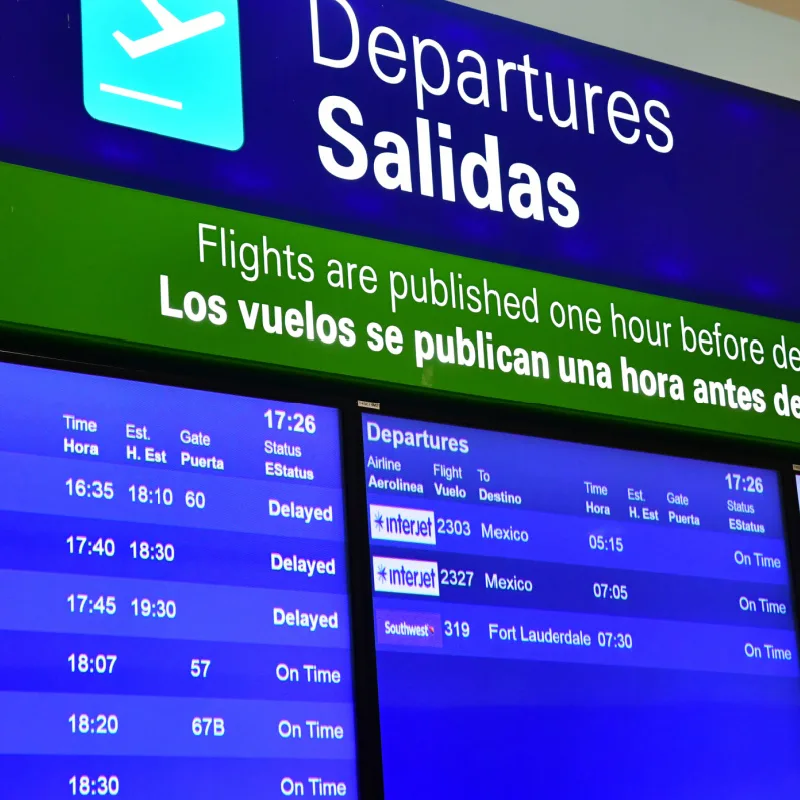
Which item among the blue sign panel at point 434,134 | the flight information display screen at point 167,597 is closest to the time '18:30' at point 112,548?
the flight information display screen at point 167,597

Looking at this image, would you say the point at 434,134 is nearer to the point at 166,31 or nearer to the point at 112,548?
the point at 166,31

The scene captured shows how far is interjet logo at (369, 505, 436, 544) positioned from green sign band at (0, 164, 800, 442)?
26 centimetres

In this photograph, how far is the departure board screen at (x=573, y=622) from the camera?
2.95 metres

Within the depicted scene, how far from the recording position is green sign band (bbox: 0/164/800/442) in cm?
286

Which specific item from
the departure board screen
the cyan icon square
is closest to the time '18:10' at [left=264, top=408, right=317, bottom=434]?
the departure board screen

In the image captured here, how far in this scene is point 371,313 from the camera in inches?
124

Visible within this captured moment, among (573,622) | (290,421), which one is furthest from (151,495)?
(573,622)

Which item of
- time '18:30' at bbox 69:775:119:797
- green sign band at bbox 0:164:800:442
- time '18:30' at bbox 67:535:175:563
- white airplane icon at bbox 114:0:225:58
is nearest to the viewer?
time '18:30' at bbox 69:775:119:797

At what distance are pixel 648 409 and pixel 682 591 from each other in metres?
0.38

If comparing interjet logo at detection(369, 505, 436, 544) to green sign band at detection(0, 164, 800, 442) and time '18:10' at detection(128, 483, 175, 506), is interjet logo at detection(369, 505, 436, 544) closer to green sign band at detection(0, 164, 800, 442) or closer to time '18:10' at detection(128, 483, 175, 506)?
green sign band at detection(0, 164, 800, 442)

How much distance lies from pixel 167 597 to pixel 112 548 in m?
0.12

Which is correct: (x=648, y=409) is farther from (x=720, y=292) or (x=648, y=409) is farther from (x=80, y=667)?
(x=80, y=667)

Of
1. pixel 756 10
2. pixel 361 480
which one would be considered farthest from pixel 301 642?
pixel 756 10

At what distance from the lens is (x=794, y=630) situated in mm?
3387
